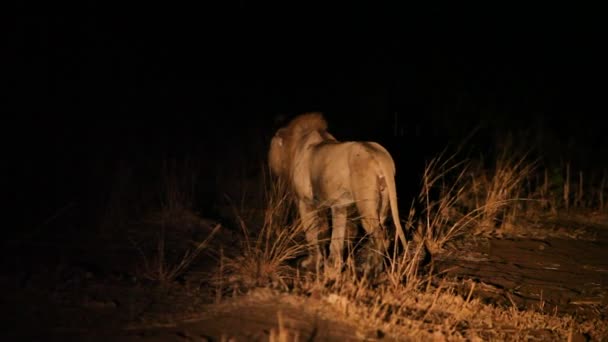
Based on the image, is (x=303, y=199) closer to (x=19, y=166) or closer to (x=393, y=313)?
(x=393, y=313)

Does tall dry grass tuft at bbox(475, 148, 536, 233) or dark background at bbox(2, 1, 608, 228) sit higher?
dark background at bbox(2, 1, 608, 228)

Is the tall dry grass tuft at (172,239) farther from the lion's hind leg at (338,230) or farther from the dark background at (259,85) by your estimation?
the lion's hind leg at (338,230)

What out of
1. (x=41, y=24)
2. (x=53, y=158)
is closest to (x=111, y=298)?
(x=53, y=158)

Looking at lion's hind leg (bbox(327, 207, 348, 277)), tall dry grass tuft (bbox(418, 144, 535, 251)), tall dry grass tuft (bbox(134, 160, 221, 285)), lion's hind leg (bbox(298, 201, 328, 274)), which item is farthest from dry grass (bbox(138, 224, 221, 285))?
tall dry grass tuft (bbox(418, 144, 535, 251))

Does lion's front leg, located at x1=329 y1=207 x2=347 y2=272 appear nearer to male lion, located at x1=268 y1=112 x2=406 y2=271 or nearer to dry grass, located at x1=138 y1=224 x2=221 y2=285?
male lion, located at x1=268 y1=112 x2=406 y2=271

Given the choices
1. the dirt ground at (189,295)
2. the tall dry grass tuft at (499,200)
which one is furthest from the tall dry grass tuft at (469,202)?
the dirt ground at (189,295)

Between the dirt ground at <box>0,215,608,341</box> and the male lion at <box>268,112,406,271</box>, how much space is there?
2.64 ft

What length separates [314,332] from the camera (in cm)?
394

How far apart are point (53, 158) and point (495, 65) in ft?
39.6

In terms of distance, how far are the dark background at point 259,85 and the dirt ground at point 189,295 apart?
1.34 meters

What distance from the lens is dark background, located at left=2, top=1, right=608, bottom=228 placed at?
9484mm

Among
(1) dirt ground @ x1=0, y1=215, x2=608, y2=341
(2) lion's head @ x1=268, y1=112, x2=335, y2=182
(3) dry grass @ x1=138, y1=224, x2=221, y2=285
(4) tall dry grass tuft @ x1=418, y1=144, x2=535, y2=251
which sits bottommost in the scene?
(1) dirt ground @ x1=0, y1=215, x2=608, y2=341

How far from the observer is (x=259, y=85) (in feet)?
54.9

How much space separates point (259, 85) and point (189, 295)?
499 inches
